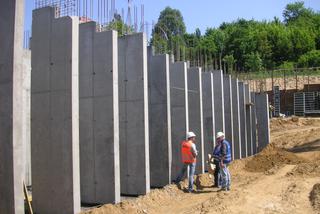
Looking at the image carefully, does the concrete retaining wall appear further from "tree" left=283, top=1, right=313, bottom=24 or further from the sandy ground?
"tree" left=283, top=1, right=313, bottom=24

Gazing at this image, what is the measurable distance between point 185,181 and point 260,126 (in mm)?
11401

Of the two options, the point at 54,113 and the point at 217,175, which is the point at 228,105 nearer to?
the point at 217,175

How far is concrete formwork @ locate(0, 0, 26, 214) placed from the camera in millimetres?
6426

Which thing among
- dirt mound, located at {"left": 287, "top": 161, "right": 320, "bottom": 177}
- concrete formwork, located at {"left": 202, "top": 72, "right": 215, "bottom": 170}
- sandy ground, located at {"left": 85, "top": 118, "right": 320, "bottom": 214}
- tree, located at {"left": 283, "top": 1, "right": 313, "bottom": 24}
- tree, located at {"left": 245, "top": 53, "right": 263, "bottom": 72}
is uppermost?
tree, located at {"left": 283, "top": 1, "right": 313, "bottom": 24}

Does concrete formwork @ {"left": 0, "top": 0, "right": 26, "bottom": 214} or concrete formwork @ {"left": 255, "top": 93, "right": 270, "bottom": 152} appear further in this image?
concrete formwork @ {"left": 255, "top": 93, "right": 270, "bottom": 152}

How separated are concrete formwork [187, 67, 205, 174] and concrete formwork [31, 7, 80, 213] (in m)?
6.54

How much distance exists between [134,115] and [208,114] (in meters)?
5.54

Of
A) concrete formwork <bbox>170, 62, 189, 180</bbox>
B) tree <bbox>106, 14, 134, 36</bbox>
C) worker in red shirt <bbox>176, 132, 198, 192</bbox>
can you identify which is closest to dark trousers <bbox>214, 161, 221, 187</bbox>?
worker in red shirt <bbox>176, 132, 198, 192</bbox>

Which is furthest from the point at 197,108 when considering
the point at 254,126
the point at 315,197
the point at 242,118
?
the point at 254,126

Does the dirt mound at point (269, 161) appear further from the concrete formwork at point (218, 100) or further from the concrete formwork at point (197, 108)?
the concrete formwork at point (197, 108)

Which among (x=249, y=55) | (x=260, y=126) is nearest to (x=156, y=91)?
(x=260, y=126)

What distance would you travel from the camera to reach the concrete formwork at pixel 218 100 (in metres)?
16.6

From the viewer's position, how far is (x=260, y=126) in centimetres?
2256

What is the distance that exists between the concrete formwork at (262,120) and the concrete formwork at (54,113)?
16.1m
